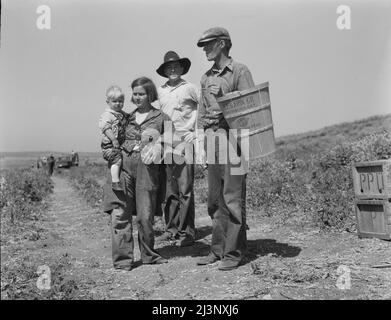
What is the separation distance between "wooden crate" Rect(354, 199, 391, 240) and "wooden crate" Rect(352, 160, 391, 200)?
80 millimetres

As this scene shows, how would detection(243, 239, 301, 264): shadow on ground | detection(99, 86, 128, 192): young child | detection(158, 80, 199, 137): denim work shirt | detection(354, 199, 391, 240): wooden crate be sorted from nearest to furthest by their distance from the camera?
1. detection(99, 86, 128, 192): young child
2. detection(243, 239, 301, 264): shadow on ground
3. detection(354, 199, 391, 240): wooden crate
4. detection(158, 80, 199, 137): denim work shirt

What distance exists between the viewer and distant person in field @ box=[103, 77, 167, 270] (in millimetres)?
5102

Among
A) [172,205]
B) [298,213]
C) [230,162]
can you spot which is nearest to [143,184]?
[230,162]

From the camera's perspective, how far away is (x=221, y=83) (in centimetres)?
474

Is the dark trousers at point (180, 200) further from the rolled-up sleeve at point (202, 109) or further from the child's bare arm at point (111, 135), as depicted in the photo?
the child's bare arm at point (111, 135)

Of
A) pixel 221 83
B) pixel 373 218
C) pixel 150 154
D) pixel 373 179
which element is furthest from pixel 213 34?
pixel 373 218

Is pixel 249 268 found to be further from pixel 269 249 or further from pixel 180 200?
pixel 180 200

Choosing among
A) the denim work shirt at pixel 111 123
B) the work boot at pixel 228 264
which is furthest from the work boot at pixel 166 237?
the denim work shirt at pixel 111 123

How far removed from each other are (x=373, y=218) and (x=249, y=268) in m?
1.87

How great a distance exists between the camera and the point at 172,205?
651cm

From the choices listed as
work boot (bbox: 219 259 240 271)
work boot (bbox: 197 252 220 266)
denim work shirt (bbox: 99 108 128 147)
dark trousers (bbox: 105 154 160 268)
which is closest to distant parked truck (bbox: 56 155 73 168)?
dark trousers (bbox: 105 154 160 268)

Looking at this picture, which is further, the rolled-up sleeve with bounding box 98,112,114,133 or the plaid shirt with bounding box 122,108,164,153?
the plaid shirt with bounding box 122,108,164,153

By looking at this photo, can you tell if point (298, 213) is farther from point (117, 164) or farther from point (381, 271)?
point (117, 164)

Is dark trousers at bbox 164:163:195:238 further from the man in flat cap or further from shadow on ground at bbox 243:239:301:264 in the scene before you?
the man in flat cap
